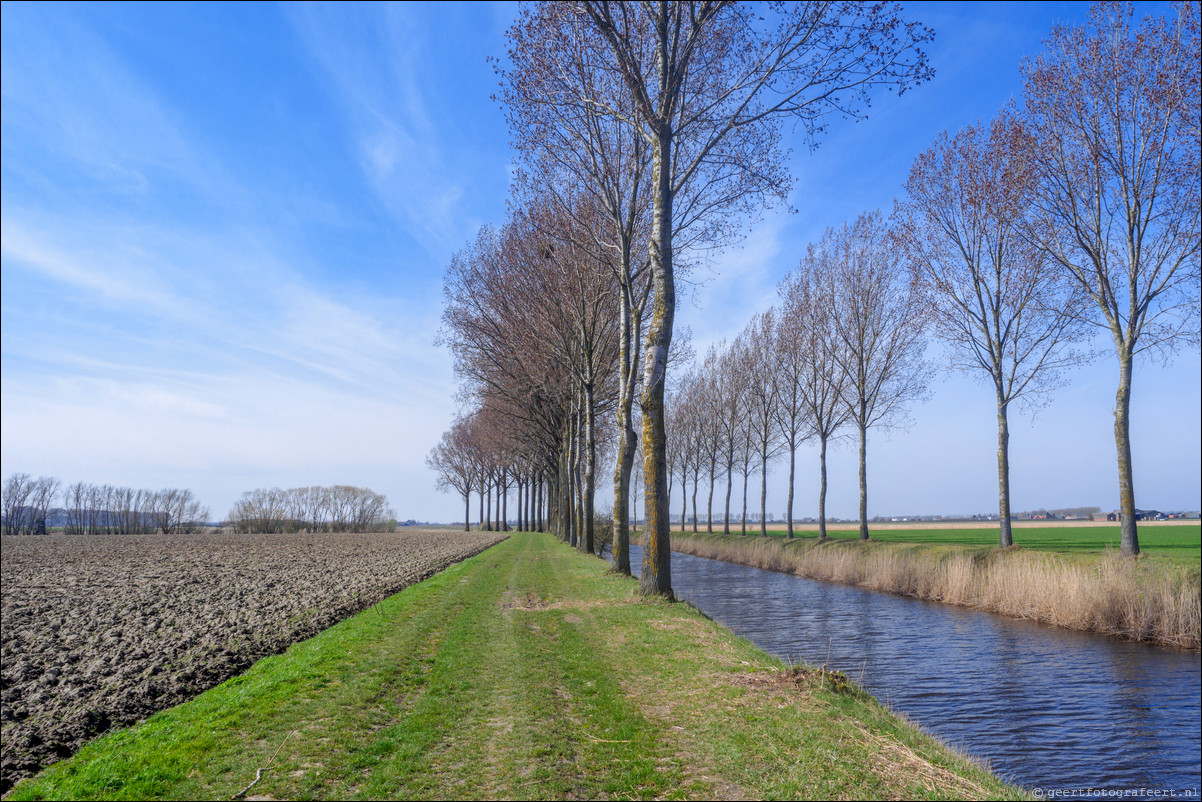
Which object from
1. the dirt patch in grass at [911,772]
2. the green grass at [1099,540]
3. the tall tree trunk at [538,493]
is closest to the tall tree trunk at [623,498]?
the dirt patch in grass at [911,772]

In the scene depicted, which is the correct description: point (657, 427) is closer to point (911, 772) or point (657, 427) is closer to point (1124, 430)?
point (911, 772)

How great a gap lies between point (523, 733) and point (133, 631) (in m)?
9.46

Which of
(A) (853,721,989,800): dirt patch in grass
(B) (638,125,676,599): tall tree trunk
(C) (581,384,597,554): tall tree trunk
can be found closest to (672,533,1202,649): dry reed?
(B) (638,125,676,599): tall tree trunk

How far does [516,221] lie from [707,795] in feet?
83.5

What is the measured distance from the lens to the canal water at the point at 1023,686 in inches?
322

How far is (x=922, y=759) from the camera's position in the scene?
5.52 meters

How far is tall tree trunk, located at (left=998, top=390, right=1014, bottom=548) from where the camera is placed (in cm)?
2392

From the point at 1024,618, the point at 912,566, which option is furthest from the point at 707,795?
the point at 912,566

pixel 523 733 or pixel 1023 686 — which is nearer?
pixel 523 733

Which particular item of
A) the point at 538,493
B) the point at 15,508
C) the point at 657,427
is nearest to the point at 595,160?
the point at 657,427

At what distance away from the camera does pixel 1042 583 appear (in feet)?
56.5

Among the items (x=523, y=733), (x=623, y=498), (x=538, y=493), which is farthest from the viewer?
(x=538, y=493)

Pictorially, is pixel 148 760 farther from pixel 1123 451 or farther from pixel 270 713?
pixel 1123 451

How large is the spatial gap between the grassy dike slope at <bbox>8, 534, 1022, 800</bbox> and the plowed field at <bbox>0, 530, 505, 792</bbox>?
0.66 metres
